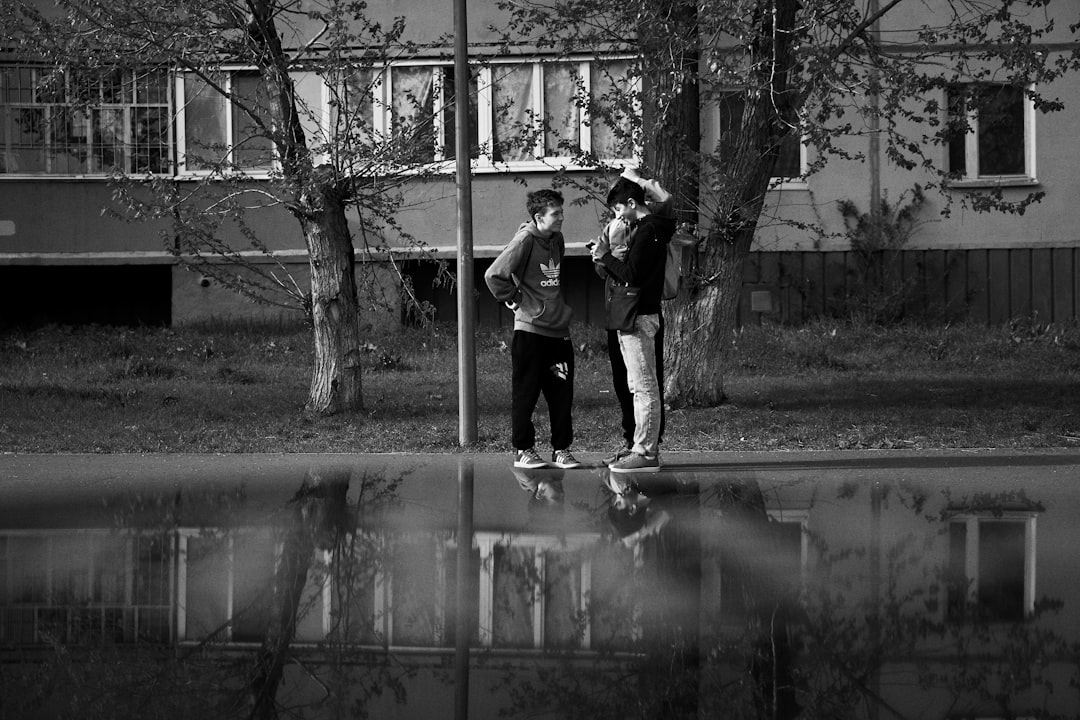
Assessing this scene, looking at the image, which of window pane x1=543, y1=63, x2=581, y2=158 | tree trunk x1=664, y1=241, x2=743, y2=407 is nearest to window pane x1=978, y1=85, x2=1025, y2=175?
window pane x1=543, y1=63, x2=581, y2=158

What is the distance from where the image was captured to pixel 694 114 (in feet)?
46.0

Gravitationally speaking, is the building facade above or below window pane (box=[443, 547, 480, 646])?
above

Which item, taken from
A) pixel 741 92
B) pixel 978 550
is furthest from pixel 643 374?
pixel 741 92

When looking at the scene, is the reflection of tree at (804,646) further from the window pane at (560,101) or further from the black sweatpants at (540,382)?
the window pane at (560,101)

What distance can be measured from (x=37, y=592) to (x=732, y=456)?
5.68 meters

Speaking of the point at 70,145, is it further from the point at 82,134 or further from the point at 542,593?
the point at 542,593

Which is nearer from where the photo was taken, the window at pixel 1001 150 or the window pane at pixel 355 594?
the window pane at pixel 355 594

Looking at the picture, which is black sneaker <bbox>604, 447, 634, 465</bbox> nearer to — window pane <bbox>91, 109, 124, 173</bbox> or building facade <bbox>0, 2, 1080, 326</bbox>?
building facade <bbox>0, 2, 1080, 326</bbox>

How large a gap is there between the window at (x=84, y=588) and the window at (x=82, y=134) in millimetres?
13669

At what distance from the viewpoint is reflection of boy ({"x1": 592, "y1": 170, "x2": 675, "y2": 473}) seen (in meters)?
9.66

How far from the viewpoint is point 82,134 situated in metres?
20.7

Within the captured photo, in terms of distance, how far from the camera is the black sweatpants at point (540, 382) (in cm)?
1005

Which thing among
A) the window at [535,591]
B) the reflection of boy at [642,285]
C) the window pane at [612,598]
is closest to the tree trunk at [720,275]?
the reflection of boy at [642,285]

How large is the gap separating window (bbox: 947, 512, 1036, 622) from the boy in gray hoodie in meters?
3.01
